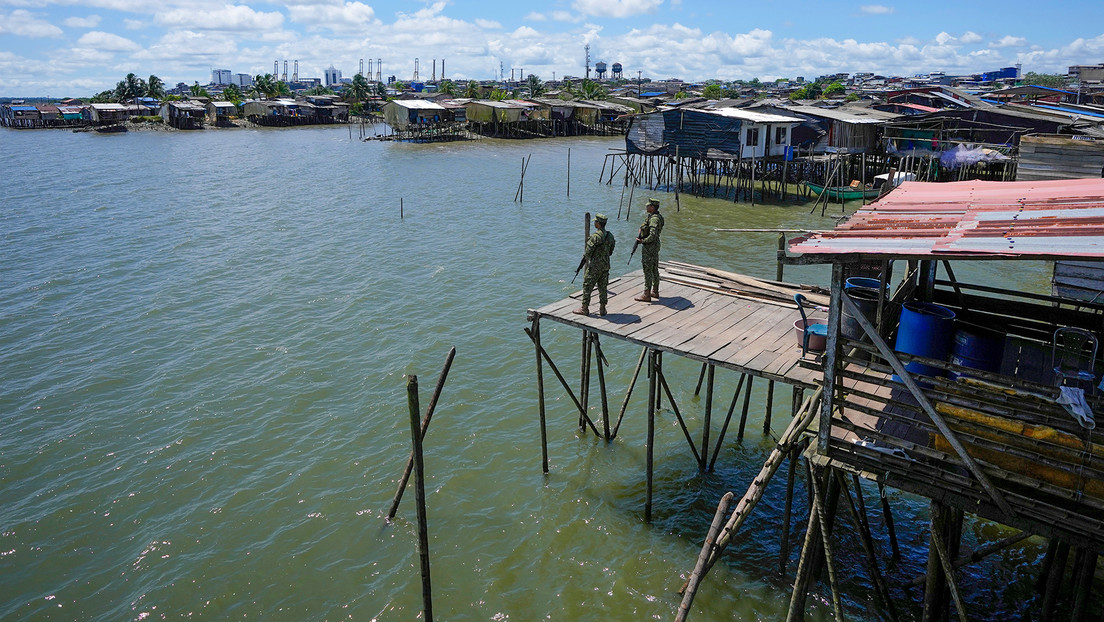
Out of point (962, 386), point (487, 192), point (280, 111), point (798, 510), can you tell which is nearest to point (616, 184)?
point (487, 192)

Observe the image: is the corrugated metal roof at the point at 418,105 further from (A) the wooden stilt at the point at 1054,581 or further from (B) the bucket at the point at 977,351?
(A) the wooden stilt at the point at 1054,581

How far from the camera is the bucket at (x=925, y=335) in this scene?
704 cm

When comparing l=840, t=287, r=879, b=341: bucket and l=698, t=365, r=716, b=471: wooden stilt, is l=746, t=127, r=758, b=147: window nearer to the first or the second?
l=698, t=365, r=716, b=471: wooden stilt

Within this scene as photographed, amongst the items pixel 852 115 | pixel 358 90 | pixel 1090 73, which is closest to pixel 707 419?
pixel 852 115

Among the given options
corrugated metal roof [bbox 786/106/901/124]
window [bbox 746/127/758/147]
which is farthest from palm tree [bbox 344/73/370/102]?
window [bbox 746/127/758/147]

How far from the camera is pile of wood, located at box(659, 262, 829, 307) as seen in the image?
34.7 feet

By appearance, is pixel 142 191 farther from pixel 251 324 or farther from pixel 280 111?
pixel 280 111

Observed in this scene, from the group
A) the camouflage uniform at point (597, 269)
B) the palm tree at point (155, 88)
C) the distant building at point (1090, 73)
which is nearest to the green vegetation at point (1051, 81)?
the distant building at point (1090, 73)

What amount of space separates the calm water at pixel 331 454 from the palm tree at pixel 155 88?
251 feet

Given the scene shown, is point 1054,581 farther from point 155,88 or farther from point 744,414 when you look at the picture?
point 155,88

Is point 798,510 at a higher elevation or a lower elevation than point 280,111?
lower

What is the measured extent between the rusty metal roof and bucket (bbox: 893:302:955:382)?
984 millimetres

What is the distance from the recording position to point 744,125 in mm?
33969

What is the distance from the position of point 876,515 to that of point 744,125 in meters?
27.3
